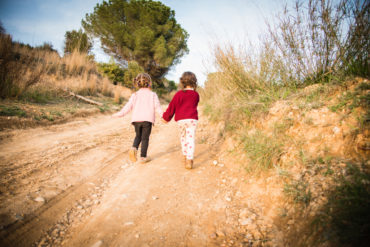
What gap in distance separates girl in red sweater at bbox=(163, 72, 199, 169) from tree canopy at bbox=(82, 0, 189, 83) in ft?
48.2

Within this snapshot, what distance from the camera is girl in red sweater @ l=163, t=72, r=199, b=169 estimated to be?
9.46 feet

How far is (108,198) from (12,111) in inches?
174

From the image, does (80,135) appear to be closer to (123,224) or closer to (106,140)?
(106,140)

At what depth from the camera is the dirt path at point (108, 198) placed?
5.16 ft

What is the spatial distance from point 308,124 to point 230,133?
1520 millimetres

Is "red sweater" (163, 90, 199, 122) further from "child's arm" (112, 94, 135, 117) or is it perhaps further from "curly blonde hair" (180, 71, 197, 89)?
"child's arm" (112, 94, 135, 117)

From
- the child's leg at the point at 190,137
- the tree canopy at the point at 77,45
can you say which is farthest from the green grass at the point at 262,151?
the tree canopy at the point at 77,45

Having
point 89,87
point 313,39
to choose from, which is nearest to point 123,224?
point 313,39

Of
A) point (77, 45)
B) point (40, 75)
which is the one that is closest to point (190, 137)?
point (40, 75)

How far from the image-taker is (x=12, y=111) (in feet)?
14.7

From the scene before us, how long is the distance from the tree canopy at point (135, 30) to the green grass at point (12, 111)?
13.0m

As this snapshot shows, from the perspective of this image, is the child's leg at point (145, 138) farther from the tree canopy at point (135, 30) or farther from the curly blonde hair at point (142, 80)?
the tree canopy at point (135, 30)

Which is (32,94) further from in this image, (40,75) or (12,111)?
(12,111)

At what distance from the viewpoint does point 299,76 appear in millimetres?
2873
